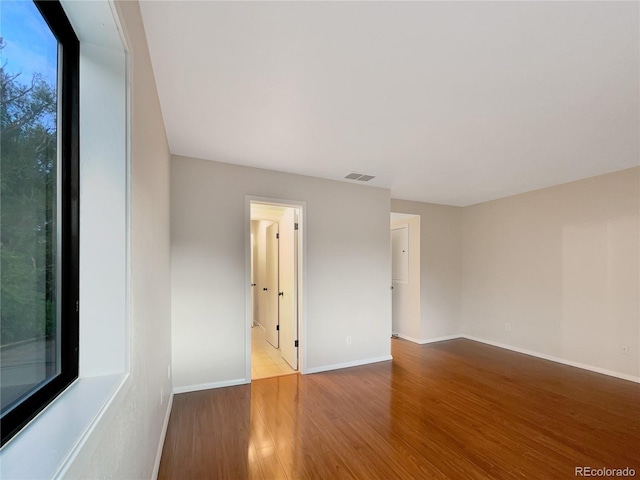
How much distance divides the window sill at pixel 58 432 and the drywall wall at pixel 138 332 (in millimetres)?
28

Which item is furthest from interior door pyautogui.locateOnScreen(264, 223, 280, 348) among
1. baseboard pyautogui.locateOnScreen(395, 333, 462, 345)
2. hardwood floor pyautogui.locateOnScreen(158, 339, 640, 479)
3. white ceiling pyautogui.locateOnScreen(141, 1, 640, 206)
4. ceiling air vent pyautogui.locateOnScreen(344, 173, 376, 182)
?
baseboard pyautogui.locateOnScreen(395, 333, 462, 345)

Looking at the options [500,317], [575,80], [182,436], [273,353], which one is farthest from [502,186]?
[182,436]

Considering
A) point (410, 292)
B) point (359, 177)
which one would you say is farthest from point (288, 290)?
point (410, 292)

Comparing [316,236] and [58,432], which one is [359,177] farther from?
[58,432]

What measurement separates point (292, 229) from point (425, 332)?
3090 millimetres

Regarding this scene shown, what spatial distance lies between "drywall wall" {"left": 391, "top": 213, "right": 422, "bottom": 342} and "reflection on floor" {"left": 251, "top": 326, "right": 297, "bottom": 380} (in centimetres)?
242

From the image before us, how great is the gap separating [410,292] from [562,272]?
2.20 metres

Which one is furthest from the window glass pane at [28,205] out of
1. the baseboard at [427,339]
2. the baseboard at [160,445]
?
the baseboard at [427,339]

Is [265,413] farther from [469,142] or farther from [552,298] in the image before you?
[552,298]

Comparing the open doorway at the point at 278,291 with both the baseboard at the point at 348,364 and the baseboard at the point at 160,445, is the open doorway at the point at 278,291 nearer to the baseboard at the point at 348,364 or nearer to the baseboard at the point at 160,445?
the baseboard at the point at 348,364

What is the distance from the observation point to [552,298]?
4.16 metres

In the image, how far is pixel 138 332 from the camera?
4.29 feet

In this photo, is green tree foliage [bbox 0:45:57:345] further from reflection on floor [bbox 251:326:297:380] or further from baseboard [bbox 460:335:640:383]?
baseboard [bbox 460:335:640:383]

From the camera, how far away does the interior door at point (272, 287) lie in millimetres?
4551
